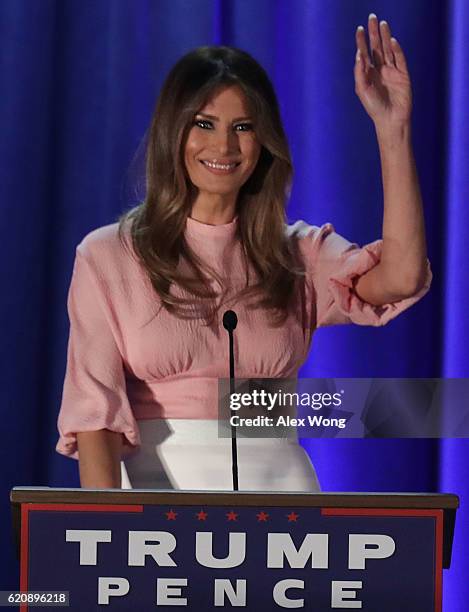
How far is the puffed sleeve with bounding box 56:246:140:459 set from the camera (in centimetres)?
170

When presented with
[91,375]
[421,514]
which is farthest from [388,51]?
[421,514]

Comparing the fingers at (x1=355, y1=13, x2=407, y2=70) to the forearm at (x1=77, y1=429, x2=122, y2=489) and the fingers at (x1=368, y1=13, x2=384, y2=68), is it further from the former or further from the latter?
the forearm at (x1=77, y1=429, x2=122, y2=489)

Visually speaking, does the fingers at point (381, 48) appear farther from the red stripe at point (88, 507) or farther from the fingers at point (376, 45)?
the red stripe at point (88, 507)

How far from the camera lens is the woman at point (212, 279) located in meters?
1.75

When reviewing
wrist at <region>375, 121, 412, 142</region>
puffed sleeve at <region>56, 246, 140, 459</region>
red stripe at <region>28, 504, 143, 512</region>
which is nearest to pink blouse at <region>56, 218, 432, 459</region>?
puffed sleeve at <region>56, 246, 140, 459</region>

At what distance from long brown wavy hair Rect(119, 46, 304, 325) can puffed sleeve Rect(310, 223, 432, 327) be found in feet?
0.15

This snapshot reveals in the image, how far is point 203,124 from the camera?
184 centimetres

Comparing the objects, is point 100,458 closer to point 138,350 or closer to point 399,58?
point 138,350

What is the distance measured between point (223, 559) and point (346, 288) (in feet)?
2.64

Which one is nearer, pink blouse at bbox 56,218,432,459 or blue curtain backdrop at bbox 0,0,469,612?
pink blouse at bbox 56,218,432,459

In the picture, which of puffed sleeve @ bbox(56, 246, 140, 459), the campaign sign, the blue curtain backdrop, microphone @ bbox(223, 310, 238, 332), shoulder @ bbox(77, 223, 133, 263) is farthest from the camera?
the blue curtain backdrop

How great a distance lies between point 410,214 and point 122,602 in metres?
0.90

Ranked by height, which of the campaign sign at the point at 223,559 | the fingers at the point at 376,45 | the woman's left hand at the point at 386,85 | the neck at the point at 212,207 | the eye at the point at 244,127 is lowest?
the campaign sign at the point at 223,559

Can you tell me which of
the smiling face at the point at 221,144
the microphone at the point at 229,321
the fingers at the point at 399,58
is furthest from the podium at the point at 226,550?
the fingers at the point at 399,58
